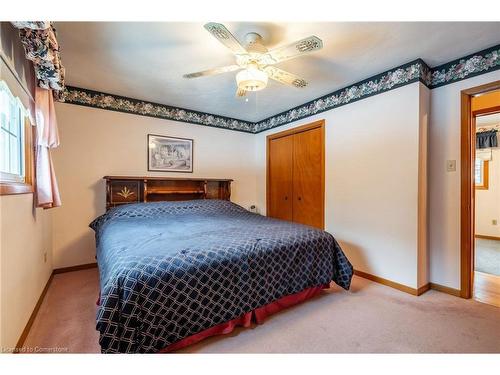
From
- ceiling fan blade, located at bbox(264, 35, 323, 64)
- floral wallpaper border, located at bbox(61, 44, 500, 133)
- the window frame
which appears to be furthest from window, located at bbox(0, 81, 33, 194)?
ceiling fan blade, located at bbox(264, 35, 323, 64)

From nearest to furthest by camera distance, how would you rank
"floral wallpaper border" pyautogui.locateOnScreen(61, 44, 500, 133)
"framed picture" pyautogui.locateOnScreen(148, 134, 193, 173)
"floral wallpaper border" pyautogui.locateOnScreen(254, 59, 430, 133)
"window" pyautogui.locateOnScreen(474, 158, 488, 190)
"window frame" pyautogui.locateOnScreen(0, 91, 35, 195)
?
"window frame" pyautogui.locateOnScreen(0, 91, 35, 195) < "floral wallpaper border" pyautogui.locateOnScreen(61, 44, 500, 133) < "floral wallpaper border" pyautogui.locateOnScreen(254, 59, 430, 133) < "framed picture" pyautogui.locateOnScreen(148, 134, 193, 173) < "window" pyautogui.locateOnScreen(474, 158, 488, 190)

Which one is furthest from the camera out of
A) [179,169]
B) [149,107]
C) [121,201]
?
[179,169]

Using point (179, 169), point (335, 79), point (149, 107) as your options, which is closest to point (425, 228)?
point (335, 79)

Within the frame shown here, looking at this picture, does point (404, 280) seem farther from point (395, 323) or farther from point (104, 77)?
point (104, 77)

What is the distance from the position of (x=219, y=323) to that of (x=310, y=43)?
199cm

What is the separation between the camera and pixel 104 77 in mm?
2592

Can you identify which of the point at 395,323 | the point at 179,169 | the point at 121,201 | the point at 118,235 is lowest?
the point at 395,323

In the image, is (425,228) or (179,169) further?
(179,169)

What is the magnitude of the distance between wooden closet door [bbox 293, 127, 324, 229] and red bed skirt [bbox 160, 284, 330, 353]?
4.41 feet

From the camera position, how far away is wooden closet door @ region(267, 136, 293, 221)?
3.81 meters

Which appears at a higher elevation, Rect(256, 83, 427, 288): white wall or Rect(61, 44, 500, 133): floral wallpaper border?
Rect(61, 44, 500, 133): floral wallpaper border

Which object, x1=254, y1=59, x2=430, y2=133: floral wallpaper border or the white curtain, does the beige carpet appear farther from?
x1=254, y1=59, x2=430, y2=133: floral wallpaper border

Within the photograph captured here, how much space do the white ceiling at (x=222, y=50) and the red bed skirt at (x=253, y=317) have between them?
7.20ft

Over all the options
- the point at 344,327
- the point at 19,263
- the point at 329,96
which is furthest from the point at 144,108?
the point at 344,327
